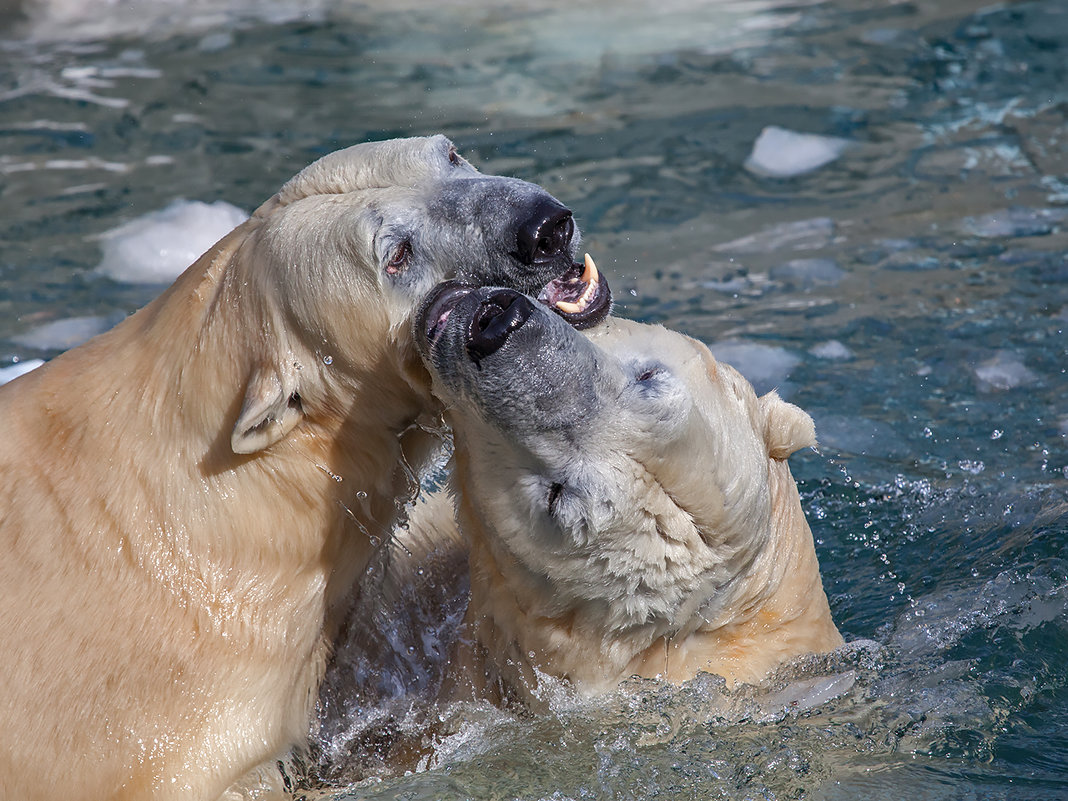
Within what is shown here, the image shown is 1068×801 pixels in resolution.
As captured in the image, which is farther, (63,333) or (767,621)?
(63,333)

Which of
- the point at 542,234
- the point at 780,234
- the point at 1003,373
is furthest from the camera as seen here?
the point at 780,234

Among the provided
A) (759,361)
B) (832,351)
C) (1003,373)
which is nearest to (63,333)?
(759,361)

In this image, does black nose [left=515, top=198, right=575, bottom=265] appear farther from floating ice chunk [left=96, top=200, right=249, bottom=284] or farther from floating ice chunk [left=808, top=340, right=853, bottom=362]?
floating ice chunk [left=96, top=200, right=249, bottom=284]

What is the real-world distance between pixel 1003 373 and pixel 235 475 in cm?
342

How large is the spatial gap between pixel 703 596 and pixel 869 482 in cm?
185

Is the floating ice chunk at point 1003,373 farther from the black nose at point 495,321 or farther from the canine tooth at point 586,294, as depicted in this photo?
the black nose at point 495,321

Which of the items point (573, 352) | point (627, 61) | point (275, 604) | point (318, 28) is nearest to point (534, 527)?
point (573, 352)

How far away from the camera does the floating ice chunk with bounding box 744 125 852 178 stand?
7.43 metres

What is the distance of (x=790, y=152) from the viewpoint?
24.7 ft

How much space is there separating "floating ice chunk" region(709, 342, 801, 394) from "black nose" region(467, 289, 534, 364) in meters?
2.75

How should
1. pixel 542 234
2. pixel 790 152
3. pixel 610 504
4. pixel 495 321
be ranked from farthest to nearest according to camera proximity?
1. pixel 790 152
2. pixel 542 234
3. pixel 610 504
4. pixel 495 321

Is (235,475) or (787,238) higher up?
(235,475)

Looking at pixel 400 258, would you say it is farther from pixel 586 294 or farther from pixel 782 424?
pixel 782 424

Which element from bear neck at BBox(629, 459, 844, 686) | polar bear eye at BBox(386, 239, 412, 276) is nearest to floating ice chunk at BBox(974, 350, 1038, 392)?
bear neck at BBox(629, 459, 844, 686)
